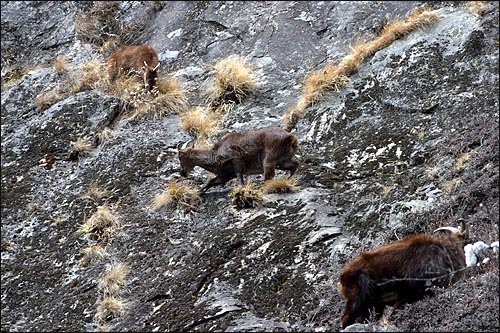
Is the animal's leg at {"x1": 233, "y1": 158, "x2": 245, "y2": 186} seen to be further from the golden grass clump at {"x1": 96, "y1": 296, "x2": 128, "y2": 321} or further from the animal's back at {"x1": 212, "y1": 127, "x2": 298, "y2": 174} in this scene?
the golden grass clump at {"x1": 96, "y1": 296, "x2": 128, "y2": 321}

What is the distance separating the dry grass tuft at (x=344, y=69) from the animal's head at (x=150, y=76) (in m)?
2.85

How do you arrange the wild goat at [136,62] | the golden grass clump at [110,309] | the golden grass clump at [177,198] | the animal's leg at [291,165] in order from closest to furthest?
1. the golden grass clump at [110,309]
2. the golden grass clump at [177,198]
3. the animal's leg at [291,165]
4. the wild goat at [136,62]

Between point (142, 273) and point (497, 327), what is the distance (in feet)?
14.2

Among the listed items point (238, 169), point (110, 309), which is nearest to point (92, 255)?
point (110, 309)

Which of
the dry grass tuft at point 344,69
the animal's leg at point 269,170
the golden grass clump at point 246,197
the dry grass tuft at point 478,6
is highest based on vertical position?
the dry grass tuft at point 478,6

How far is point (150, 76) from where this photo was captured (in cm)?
1280

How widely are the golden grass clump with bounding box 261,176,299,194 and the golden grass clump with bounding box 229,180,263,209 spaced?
133mm

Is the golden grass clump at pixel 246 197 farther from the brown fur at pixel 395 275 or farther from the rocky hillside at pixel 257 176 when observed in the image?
the brown fur at pixel 395 275

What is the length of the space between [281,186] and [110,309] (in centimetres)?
268

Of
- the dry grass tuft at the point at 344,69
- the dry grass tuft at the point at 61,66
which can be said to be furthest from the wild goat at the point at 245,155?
the dry grass tuft at the point at 61,66

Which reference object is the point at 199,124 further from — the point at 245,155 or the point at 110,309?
the point at 110,309

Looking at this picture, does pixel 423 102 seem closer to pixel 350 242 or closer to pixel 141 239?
pixel 350 242

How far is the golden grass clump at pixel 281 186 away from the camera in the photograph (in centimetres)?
920

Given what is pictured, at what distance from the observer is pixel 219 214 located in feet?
30.5
